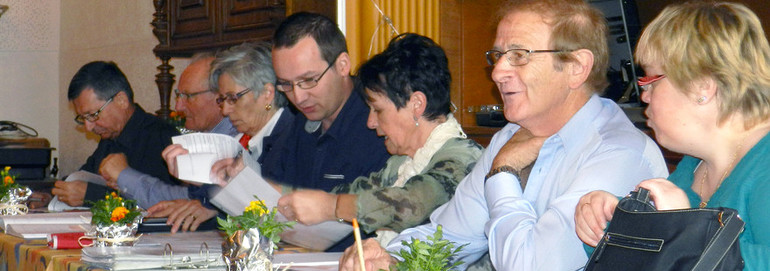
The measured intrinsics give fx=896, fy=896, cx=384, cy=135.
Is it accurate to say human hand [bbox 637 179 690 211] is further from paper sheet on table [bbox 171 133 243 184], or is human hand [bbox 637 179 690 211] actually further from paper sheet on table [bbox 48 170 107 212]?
paper sheet on table [bbox 48 170 107 212]

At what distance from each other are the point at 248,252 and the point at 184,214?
4.10 ft

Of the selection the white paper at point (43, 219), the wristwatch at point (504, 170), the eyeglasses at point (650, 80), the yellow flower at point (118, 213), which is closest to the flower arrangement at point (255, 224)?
the wristwatch at point (504, 170)

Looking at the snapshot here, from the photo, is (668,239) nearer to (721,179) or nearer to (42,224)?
(721,179)

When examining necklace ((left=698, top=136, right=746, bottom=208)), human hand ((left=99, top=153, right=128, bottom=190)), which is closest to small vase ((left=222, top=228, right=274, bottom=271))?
necklace ((left=698, top=136, right=746, bottom=208))

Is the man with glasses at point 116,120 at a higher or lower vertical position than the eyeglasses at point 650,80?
lower

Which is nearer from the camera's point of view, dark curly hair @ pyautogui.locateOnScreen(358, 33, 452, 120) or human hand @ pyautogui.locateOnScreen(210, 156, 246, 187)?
dark curly hair @ pyautogui.locateOnScreen(358, 33, 452, 120)

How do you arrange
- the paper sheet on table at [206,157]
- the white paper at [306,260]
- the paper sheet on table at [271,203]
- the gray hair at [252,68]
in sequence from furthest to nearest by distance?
the gray hair at [252,68] → the paper sheet on table at [206,157] → the paper sheet on table at [271,203] → the white paper at [306,260]

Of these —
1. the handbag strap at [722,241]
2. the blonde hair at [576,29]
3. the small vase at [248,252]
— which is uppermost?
the blonde hair at [576,29]

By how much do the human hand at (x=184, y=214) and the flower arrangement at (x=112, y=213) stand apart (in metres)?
0.46

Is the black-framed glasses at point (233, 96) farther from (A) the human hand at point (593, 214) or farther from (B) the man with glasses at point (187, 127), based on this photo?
(A) the human hand at point (593, 214)

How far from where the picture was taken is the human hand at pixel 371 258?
1.82 m

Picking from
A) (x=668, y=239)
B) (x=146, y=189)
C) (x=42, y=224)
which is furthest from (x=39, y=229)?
(x=668, y=239)

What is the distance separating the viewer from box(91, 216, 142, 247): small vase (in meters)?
2.35

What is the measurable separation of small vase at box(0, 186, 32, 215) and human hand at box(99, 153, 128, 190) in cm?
37
